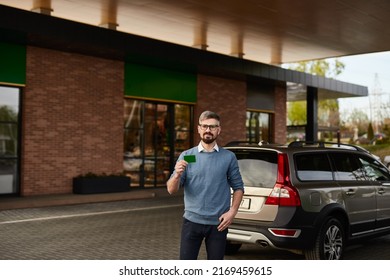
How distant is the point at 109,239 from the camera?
9.10m

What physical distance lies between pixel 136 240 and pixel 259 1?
26.5ft

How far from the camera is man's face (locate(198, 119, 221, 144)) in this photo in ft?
14.3

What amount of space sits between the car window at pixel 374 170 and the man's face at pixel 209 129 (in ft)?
14.2

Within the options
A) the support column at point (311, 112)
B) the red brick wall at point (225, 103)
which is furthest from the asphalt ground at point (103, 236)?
the support column at point (311, 112)

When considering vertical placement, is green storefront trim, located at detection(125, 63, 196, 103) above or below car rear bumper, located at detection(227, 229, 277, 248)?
above

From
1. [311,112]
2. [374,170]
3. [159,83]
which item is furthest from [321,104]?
[374,170]

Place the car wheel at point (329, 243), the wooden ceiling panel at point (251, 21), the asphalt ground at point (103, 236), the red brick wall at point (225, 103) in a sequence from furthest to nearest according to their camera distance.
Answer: the red brick wall at point (225, 103) → the wooden ceiling panel at point (251, 21) → the asphalt ground at point (103, 236) → the car wheel at point (329, 243)

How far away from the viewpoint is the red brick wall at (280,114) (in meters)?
25.3

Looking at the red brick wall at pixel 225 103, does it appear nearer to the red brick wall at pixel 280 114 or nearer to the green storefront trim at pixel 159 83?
the green storefront trim at pixel 159 83

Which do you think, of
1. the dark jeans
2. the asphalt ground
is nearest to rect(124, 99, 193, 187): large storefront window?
the asphalt ground

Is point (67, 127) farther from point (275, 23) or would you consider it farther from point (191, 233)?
point (191, 233)

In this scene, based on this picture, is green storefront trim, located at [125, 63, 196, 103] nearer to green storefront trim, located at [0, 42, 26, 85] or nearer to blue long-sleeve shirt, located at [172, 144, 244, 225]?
green storefront trim, located at [0, 42, 26, 85]

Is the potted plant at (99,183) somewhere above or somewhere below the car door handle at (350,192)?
below

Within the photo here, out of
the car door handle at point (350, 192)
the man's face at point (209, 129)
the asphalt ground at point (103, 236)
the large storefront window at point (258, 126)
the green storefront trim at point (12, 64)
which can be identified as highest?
the green storefront trim at point (12, 64)
